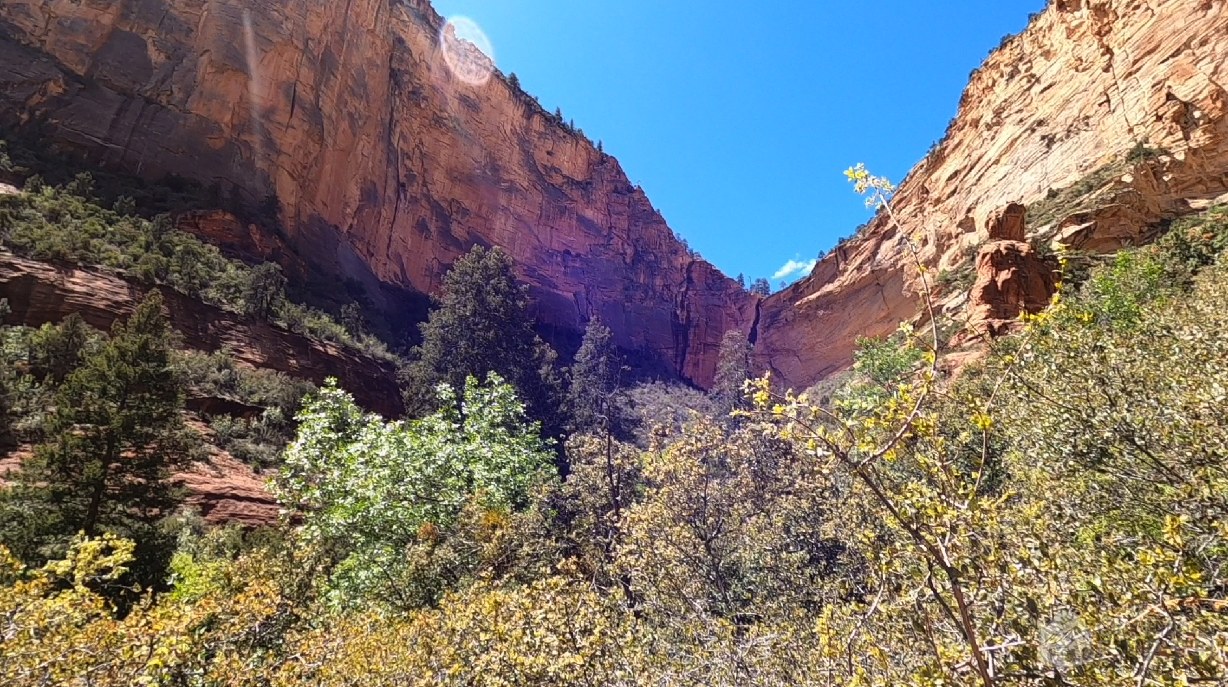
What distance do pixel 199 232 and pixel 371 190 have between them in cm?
1607

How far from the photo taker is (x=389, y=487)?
10.9 m

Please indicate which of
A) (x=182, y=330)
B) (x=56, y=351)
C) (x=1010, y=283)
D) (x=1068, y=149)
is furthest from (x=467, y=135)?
(x=1010, y=283)

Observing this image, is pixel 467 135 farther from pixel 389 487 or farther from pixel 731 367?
pixel 389 487

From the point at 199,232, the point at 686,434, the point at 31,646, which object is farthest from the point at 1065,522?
the point at 199,232

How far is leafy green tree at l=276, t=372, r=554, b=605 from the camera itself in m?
9.91

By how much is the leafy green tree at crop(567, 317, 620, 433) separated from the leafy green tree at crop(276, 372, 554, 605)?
16853 mm

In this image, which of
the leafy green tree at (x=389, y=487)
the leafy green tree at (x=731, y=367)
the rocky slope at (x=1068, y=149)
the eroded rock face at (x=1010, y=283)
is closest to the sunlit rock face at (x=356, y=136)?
the leafy green tree at (x=731, y=367)

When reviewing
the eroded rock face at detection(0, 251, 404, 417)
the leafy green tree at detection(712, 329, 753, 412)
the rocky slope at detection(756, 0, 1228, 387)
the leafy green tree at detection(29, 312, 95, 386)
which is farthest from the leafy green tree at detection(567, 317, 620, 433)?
the leafy green tree at detection(29, 312, 95, 386)

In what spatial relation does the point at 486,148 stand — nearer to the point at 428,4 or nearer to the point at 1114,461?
the point at 428,4

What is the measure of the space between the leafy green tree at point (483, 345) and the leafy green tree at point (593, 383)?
2381mm

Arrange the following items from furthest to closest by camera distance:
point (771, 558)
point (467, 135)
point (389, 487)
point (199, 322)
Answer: point (467, 135) < point (199, 322) < point (389, 487) < point (771, 558)

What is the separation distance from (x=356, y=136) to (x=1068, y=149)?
4921cm

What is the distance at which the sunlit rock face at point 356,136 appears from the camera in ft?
116

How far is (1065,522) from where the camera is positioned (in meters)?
5.60
